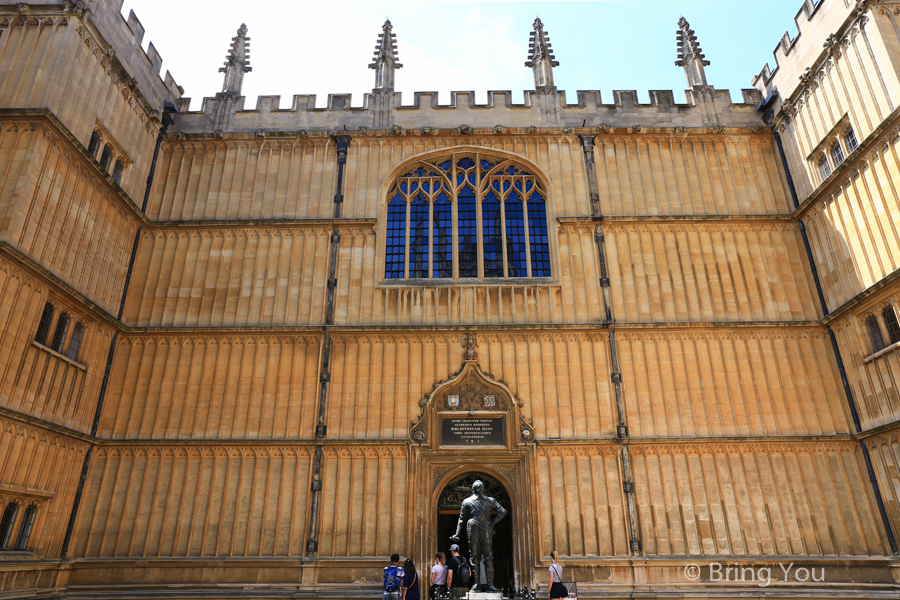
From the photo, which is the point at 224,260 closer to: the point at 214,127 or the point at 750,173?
the point at 214,127

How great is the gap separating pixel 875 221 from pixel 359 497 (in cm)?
1323

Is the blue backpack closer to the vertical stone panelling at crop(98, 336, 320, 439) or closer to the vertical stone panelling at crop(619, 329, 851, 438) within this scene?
the vertical stone panelling at crop(98, 336, 320, 439)

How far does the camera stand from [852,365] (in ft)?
45.1

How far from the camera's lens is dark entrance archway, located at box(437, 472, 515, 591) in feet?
44.9

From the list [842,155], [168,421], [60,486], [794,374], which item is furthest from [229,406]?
[842,155]

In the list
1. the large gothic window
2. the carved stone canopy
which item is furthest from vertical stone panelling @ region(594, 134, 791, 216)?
the carved stone canopy

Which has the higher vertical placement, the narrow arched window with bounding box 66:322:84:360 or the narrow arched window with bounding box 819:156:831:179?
the narrow arched window with bounding box 819:156:831:179

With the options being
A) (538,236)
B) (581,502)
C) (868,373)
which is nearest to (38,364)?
(581,502)

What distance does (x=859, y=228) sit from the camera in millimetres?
13500

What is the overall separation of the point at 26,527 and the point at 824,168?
66.5 feet

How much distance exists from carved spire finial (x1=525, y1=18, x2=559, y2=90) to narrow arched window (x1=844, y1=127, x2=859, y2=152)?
26.0 feet

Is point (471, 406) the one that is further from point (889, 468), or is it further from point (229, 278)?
point (889, 468)

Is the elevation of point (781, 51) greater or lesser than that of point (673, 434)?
greater

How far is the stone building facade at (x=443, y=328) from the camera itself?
41.1 feet
